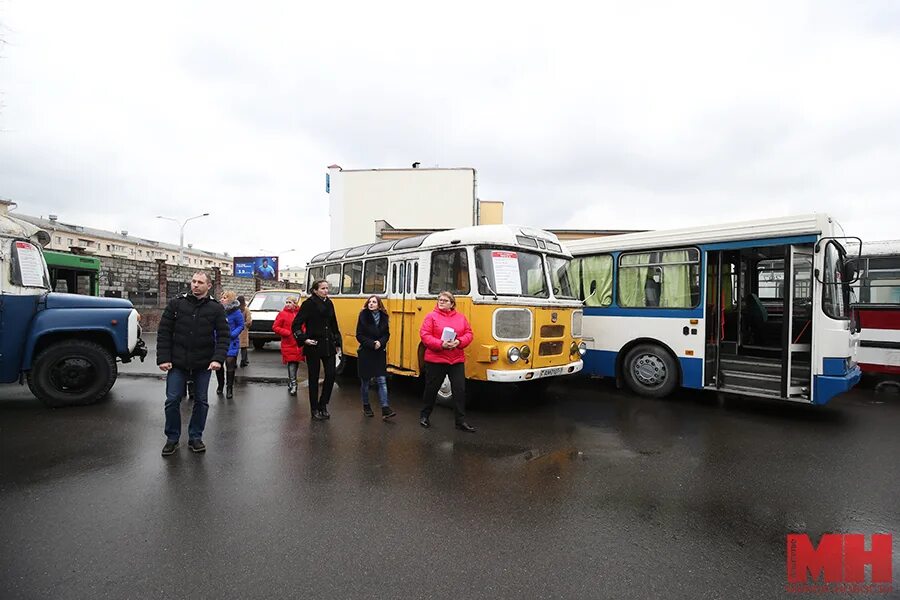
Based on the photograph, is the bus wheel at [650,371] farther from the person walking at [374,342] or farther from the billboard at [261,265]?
the billboard at [261,265]

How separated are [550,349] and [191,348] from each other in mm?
4723

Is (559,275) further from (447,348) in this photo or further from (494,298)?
(447,348)

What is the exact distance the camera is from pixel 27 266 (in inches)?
275

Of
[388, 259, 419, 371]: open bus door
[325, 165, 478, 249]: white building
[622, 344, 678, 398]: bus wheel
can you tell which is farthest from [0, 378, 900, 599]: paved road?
[325, 165, 478, 249]: white building

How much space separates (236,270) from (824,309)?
1459 inches

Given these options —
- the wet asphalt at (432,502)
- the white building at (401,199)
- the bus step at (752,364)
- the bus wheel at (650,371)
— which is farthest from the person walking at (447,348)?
the white building at (401,199)

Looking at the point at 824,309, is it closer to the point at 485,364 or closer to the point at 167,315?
the point at 485,364

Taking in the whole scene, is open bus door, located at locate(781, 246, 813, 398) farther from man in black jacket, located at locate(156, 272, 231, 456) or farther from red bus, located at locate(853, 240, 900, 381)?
man in black jacket, located at locate(156, 272, 231, 456)

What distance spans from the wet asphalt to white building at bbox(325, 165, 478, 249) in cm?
2836

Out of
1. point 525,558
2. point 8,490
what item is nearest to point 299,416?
point 8,490

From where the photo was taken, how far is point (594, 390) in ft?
29.5

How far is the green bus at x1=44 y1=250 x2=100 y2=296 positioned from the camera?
1483cm

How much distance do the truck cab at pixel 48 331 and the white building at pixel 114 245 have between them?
65.8m

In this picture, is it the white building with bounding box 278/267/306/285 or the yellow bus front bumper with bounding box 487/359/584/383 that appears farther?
the white building with bounding box 278/267/306/285
